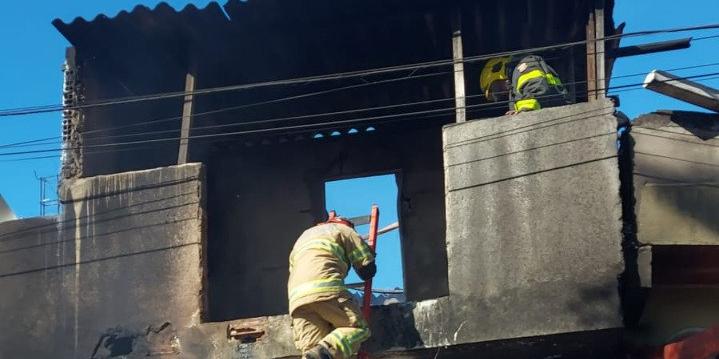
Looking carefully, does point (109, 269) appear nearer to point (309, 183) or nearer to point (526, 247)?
point (309, 183)

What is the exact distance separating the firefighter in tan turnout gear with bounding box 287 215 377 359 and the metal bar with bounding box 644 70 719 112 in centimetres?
267

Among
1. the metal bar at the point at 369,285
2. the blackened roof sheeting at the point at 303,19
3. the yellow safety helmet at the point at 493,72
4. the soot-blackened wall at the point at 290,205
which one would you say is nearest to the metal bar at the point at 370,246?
the metal bar at the point at 369,285

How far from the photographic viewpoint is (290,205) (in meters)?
10.7

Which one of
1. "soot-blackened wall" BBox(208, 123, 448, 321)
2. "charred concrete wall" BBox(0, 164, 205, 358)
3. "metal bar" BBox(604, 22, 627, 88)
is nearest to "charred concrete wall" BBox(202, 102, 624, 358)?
"charred concrete wall" BBox(0, 164, 205, 358)

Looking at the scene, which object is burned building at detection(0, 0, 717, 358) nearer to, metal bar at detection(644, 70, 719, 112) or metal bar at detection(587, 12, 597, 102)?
metal bar at detection(587, 12, 597, 102)

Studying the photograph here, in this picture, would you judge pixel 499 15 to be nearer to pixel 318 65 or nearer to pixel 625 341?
pixel 318 65

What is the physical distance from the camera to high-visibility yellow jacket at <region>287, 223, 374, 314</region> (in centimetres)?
715

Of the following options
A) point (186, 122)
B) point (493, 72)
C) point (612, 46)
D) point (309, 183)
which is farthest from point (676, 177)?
point (186, 122)

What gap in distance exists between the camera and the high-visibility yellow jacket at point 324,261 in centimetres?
715

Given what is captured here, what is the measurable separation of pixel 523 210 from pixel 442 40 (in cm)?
248

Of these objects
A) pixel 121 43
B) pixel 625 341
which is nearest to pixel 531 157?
pixel 625 341

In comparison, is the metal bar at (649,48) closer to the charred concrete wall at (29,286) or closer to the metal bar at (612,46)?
the metal bar at (612,46)

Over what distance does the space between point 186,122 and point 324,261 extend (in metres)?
2.58

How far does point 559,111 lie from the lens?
26.2 ft
